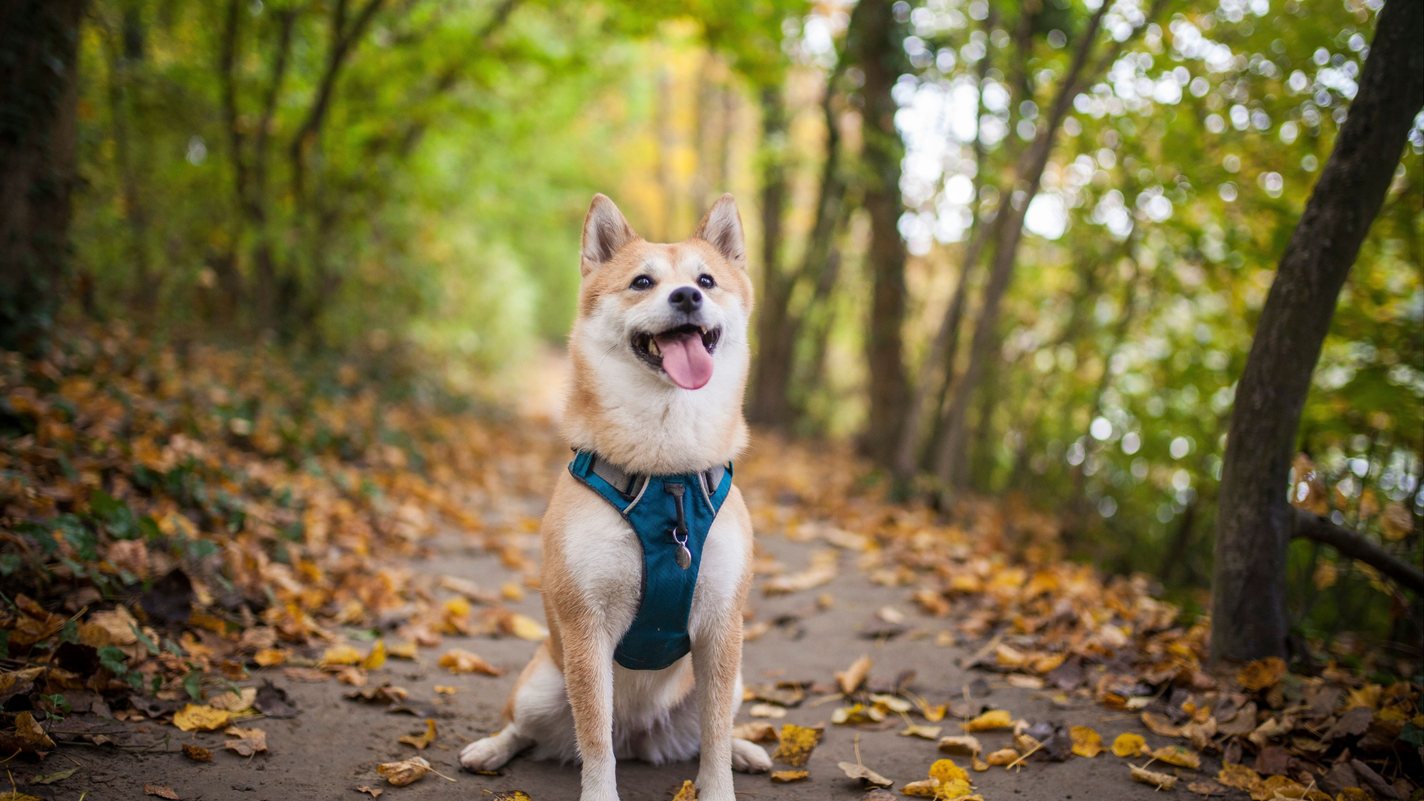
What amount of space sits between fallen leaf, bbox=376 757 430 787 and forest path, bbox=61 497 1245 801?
1.1 inches

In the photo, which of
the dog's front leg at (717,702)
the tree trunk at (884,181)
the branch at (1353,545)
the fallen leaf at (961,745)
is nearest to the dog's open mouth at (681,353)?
the dog's front leg at (717,702)

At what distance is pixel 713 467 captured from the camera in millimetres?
2742

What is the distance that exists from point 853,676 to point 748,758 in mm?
1008

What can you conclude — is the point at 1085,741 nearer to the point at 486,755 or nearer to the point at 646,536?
the point at 646,536

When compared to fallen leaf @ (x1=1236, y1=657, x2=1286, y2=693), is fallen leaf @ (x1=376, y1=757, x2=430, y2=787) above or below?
below

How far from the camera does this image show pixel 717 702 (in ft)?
8.64

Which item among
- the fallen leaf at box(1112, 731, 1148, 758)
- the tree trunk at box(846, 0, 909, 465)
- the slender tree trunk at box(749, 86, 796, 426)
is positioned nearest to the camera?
the fallen leaf at box(1112, 731, 1148, 758)

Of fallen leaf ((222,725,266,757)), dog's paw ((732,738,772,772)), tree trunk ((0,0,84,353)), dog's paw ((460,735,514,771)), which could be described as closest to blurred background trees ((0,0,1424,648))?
tree trunk ((0,0,84,353))

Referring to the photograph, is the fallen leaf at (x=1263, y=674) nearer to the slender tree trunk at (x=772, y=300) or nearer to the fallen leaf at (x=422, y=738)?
the fallen leaf at (x=422, y=738)

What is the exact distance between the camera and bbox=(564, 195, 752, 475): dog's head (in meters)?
2.67

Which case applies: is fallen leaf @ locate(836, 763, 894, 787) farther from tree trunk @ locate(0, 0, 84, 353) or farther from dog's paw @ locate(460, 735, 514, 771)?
tree trunk @ locate(0, 0, 84, 353)

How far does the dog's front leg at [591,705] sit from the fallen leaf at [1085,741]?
1865 mm

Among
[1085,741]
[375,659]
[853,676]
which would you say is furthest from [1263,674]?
[375,659]

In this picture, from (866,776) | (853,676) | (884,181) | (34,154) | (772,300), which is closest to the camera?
(866,776)
